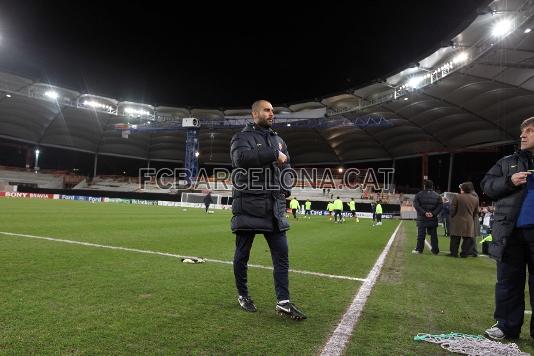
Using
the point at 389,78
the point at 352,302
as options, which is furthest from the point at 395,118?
the point at 352,302

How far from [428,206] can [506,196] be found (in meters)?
7.33

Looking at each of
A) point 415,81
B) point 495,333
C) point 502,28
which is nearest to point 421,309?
point 495,333

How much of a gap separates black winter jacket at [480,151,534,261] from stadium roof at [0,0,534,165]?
83.7 feet

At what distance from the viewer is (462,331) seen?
3.46m

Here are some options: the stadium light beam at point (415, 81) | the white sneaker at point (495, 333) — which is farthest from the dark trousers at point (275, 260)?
the stadium light beam at point (415, 81)

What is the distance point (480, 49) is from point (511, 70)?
13.3 feet

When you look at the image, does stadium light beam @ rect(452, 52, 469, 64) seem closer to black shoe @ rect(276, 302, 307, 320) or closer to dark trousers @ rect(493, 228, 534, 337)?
dark trousers @ rect(493, 228, 534, 337)

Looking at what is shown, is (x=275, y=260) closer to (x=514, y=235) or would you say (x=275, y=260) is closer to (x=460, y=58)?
(x=514, y=235)

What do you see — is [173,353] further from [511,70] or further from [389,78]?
[389,78]

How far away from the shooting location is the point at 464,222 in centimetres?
971

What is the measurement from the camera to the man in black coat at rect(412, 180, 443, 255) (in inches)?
400

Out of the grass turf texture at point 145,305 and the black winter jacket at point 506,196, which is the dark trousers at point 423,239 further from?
the black winter jacket at point 506,196

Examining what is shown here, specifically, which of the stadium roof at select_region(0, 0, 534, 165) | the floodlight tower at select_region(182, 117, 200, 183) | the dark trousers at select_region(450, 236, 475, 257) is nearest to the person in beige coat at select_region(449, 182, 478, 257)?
the dark trousers at select_region(450, 236, 475, 257)

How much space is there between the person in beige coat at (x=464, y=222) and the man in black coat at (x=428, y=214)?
40 centimetres
